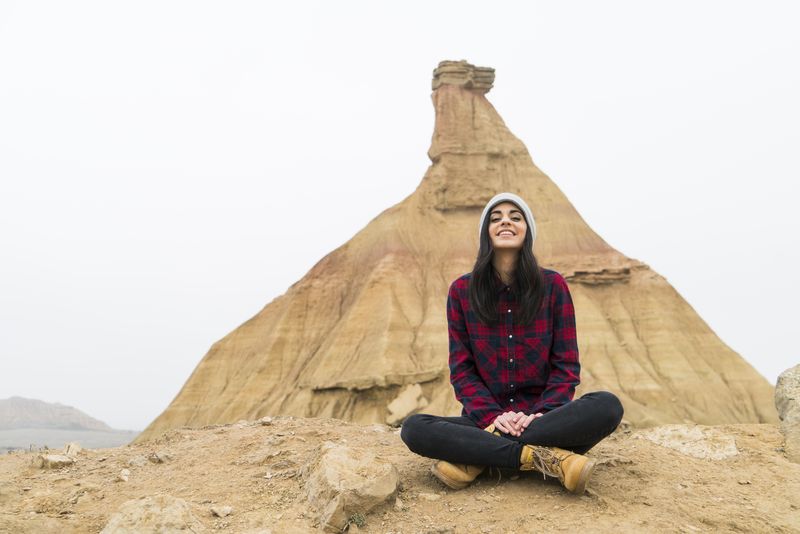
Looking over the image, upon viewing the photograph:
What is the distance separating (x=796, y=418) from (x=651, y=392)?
27.3 m

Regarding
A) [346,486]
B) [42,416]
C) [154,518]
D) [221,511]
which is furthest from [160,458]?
[42,416]

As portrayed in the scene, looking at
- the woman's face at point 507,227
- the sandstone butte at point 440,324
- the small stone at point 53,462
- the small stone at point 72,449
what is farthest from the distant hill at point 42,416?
the woman's face at point 507,227

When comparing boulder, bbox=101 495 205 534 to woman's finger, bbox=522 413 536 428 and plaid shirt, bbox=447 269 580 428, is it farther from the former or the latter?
woman's finger, bbox=522 413 536 428

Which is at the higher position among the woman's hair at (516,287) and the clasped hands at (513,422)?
the woman's hair at (516,287)

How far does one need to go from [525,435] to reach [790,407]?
399cm

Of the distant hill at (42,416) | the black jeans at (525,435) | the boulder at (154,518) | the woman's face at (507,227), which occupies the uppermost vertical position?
the woman's face at (507,227)

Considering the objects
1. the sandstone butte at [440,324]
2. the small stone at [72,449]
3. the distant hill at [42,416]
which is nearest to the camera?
the small stone at [72,449]

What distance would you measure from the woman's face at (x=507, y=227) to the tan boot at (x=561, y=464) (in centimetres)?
170

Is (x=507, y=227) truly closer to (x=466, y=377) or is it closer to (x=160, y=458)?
(x=466, y=377)

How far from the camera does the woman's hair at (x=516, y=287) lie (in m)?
5.40

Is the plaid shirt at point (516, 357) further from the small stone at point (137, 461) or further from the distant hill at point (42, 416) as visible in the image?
the distant hill at point (42, 416)

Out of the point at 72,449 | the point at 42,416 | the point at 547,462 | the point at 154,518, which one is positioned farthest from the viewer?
the point at 42,416

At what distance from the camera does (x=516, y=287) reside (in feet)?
18.1

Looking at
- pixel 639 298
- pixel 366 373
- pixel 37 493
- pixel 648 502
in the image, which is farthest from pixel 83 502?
pixel 639 298
